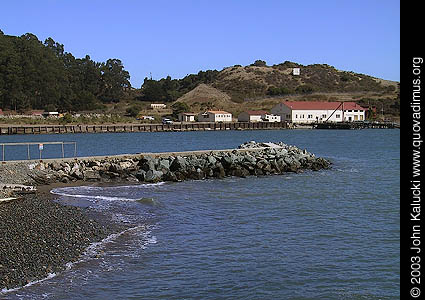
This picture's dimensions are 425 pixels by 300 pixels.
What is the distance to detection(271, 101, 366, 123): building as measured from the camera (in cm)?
10988

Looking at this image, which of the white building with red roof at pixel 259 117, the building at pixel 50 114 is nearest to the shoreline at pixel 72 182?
the white building with red roof at pixel 259 117

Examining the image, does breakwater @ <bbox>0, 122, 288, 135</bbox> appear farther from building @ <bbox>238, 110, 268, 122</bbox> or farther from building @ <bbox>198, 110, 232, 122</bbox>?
building @ <bbox>198, 110, 232, 122</bbox>

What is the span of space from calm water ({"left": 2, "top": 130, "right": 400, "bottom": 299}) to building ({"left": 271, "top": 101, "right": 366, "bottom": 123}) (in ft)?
278

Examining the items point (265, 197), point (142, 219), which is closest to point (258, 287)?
point (142, 219)

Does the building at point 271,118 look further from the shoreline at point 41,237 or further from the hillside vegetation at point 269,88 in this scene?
the shoreline at point 41,237

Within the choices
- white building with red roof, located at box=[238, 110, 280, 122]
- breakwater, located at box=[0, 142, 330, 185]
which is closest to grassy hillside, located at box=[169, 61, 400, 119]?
white building with red roof, located at box=[238, 110, 280, 122]

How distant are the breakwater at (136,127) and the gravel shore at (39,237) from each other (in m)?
72.4

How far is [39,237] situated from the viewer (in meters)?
14.0

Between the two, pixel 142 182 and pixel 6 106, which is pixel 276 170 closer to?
pixel 142 182

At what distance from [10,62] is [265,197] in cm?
9604

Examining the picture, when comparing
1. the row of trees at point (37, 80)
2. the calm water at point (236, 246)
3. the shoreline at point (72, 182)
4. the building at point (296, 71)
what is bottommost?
the calm water at point (236, 246)

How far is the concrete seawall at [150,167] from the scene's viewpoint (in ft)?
88.1

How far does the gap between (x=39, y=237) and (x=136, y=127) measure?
8447cm

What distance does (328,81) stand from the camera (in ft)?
562
